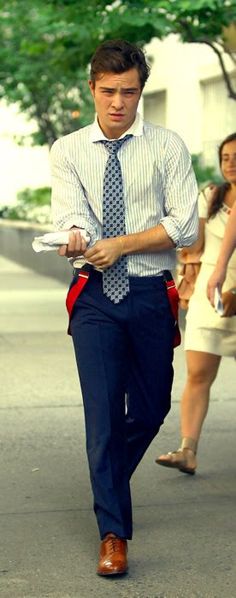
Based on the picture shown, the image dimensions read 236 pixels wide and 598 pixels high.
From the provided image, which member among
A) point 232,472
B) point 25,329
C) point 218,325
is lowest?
point 25,329

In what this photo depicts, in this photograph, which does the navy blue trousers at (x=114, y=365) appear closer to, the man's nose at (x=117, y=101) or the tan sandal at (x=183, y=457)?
the man's nose at (x=117, y=101)

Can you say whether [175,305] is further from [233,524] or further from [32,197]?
[32,197]

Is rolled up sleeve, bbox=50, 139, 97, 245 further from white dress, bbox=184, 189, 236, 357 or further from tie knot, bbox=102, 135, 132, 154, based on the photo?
white dress, bbox=184, 189, 236, 357

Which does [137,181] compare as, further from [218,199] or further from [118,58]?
[218,199]

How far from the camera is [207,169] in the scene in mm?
16703

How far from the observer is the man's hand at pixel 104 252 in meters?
5.54

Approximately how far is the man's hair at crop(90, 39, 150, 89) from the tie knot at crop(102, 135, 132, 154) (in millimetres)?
239

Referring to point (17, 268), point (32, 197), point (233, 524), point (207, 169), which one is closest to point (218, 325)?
point (233, 524)

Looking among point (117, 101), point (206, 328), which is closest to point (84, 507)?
point (206, 328)

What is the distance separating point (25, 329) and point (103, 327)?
8.44 metres

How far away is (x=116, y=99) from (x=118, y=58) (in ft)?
0.49

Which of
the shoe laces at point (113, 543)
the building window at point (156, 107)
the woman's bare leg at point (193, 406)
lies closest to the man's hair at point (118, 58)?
the shoe laces at point (113, 543)

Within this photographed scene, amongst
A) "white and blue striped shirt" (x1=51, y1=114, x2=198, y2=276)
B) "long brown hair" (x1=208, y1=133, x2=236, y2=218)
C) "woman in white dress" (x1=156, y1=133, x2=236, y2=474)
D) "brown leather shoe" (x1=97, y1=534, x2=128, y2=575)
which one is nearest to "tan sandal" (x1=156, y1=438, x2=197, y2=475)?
"woman in white dress" (x1=156, y1=133, x2=236, y2=474)

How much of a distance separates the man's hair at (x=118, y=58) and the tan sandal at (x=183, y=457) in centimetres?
235
